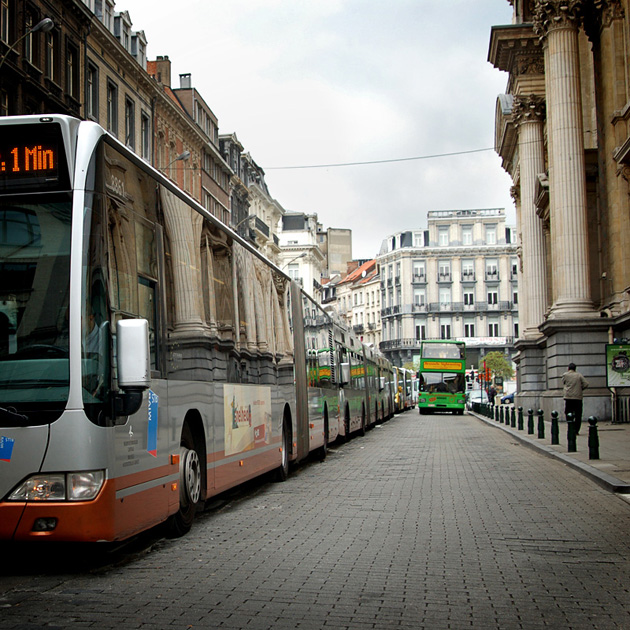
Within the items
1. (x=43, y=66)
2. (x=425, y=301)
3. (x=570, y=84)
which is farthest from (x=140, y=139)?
(x=425, y=301)

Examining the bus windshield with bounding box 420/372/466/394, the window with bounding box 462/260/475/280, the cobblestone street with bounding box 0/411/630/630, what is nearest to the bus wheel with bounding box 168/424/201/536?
the cobblestone street with bounding box 0/411/630/630

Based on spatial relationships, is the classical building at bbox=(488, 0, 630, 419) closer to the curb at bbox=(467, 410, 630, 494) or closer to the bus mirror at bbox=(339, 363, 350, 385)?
the bus mirror at bbox=(339, 363, 350, 385)

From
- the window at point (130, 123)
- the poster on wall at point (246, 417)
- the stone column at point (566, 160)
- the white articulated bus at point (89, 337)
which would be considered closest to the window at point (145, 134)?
the window at point (130, 123)

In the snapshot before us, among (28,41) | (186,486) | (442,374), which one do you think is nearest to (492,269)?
(442,374)

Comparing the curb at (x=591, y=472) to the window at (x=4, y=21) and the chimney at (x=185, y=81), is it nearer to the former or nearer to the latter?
the window at (x=4, y=21)

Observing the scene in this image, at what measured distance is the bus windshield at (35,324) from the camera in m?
6.64

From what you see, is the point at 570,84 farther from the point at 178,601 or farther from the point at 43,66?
the point at 178,601

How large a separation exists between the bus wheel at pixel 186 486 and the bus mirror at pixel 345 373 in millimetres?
13636

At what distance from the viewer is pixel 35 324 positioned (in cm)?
669

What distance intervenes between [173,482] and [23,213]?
2.81 m

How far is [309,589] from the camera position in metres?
6.57

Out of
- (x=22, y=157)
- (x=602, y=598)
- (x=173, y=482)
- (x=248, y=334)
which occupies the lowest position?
(x=602, y=598)

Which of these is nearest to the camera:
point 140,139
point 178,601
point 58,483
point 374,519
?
point 178,601

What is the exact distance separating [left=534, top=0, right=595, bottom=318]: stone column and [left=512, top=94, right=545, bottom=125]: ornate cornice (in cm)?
1077
